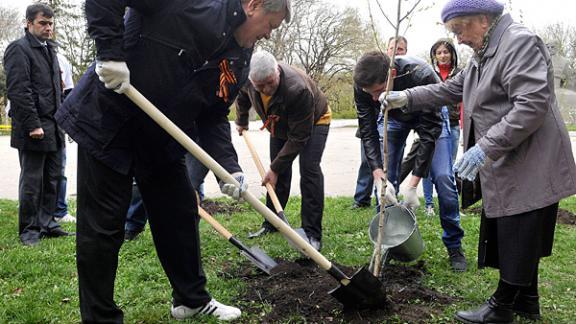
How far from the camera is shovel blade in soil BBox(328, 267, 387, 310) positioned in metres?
2.91

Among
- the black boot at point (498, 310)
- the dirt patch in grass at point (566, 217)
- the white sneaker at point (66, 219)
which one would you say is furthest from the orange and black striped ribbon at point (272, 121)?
the dirt patch in grass at point (566, 217)

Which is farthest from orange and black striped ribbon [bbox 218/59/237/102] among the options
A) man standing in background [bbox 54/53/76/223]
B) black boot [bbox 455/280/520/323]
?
man standing in background [bbox 54/53/76/223]

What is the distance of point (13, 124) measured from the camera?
15.3ft

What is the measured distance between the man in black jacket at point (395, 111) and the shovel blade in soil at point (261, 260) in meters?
0.99

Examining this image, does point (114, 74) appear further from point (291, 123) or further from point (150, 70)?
point (291, 123)

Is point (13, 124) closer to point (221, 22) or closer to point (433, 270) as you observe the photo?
point (221, 22)

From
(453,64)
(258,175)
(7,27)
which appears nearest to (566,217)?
(453,64)

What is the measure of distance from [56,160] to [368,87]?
3045 millimetres

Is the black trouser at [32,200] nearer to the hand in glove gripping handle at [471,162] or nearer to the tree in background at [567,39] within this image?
the hand in glove gripping handle at [471,162]

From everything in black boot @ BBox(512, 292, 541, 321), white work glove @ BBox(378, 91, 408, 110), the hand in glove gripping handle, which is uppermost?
white work glove @ BBox(378, 91, 408, 110)

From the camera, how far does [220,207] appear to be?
6.12m

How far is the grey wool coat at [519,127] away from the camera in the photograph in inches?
101

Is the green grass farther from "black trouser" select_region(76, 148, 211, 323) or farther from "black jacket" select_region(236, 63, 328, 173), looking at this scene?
"black jacket" select_region(236, 63, 328, 173)

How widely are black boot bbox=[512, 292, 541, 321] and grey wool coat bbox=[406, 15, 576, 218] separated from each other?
2.03 feet
